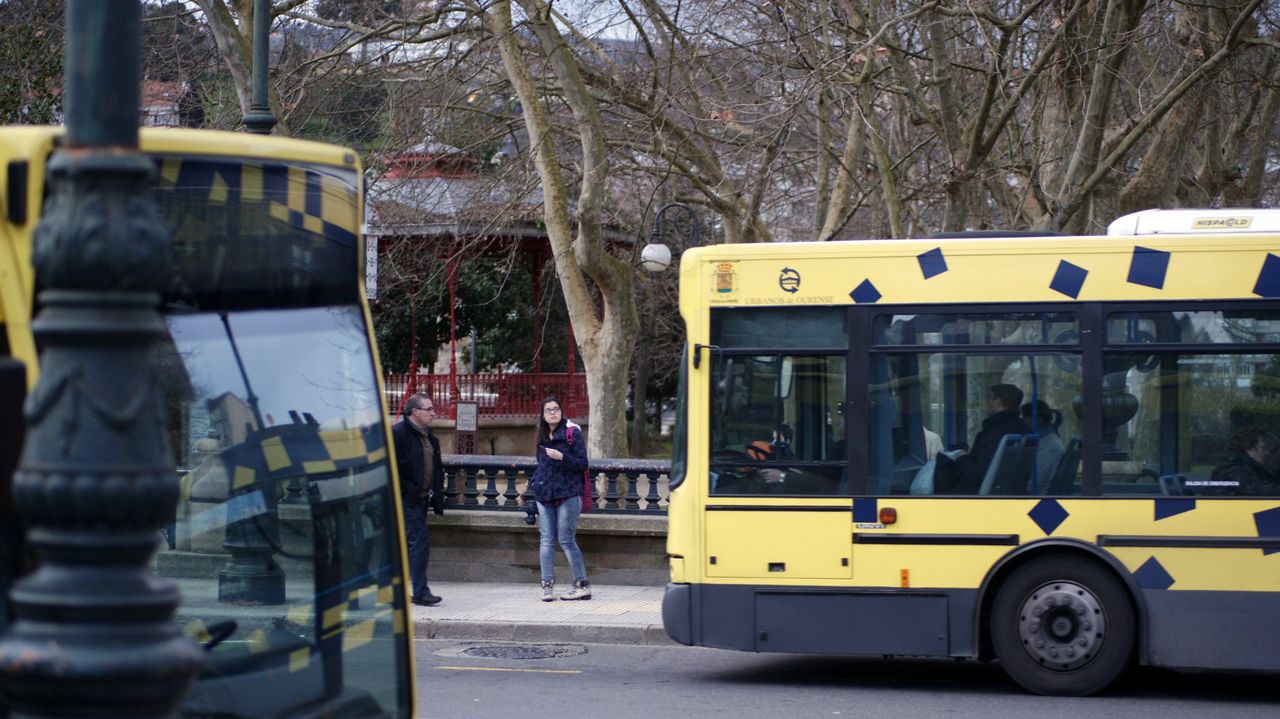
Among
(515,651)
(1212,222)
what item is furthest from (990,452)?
(515,651)

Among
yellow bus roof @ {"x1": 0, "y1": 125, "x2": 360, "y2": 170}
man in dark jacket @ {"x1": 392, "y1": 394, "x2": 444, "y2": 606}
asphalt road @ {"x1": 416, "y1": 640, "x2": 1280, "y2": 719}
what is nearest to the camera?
yellow bus roof @ {"x1": 0, "y1": 125, "x2": 360, "y2": 170}

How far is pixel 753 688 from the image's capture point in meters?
9.34

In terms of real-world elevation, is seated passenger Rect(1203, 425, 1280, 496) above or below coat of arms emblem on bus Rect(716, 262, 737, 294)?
below

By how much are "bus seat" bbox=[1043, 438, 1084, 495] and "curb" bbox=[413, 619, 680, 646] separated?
11.5 ft

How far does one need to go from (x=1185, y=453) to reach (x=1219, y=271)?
1189 millimetres

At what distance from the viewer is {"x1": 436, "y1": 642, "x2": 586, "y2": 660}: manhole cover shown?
10602 millimetres

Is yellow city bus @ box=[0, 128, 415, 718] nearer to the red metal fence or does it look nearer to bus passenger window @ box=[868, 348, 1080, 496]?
bus passenger window @ box=[868, 348, 1080, 496]

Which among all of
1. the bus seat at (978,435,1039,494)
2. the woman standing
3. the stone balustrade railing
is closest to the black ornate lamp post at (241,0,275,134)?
the woman standing

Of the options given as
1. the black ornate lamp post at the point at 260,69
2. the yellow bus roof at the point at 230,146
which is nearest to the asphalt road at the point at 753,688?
the black ornate lamp post at the point at 260,69

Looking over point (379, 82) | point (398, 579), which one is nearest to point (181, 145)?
point (398, 579)

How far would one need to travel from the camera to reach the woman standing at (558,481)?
12219 mm

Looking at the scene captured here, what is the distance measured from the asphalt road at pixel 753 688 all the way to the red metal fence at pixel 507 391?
17617 mm

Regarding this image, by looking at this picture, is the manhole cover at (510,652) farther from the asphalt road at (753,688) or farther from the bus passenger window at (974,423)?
the bus passenger window at (974,423)

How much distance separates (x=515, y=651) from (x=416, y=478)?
6.98ft
